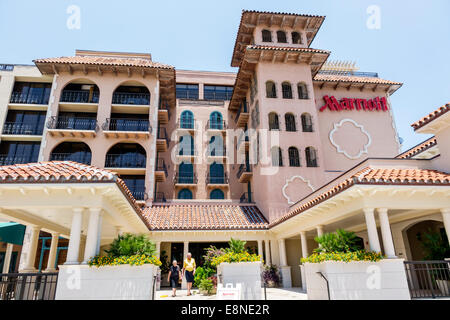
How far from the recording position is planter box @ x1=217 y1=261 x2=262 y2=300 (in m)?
9.97

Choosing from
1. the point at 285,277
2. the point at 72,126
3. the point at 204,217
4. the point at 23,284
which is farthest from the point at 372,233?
the point at 72,126

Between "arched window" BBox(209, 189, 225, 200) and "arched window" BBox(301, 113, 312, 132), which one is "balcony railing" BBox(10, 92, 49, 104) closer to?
"arched window" BBox(209, 189, 225, 200)

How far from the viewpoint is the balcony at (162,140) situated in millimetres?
26491

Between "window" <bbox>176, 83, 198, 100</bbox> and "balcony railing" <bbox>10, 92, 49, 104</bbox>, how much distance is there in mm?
12965

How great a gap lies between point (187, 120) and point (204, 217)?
41.0 ft

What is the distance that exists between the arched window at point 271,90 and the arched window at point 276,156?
4905 mm

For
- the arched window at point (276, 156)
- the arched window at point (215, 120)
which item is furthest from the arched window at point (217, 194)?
the arched window at point (276, 156)

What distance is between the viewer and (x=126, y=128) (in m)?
26.4

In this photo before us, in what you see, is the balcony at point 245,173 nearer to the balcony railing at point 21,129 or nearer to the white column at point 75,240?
the white column at point 75,240

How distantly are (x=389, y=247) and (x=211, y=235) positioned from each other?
41.8ft

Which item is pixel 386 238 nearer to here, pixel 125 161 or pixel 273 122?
pixel 273 122

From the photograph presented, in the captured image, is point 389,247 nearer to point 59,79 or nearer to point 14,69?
point 59,79

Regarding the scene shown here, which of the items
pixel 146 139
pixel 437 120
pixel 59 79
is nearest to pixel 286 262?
pixel 437 120

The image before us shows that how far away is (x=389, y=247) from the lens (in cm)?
990
